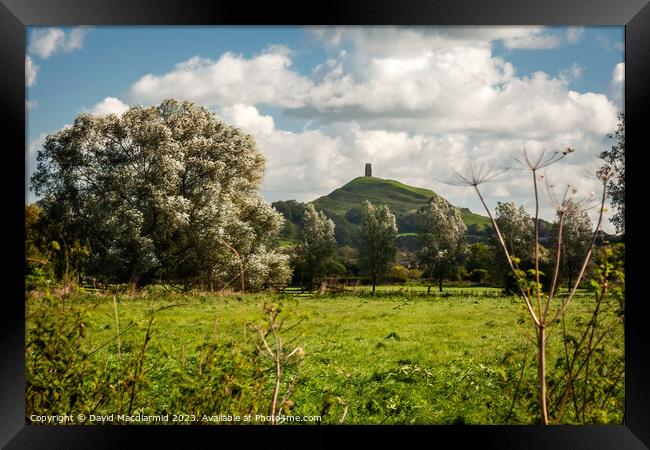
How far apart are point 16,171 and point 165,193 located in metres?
1.51

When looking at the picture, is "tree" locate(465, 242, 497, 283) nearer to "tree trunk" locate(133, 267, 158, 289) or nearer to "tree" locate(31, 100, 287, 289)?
"tree" locate(31, 100, 287, 289)

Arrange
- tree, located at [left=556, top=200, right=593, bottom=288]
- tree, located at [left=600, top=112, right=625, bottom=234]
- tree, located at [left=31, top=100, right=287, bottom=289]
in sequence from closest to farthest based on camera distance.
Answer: tree, located at [left=600, top=112, right=625, bottom=234]
tree, located at [left=556, top=200, right=593, bottom=288]
tree, located at [left=31, top=100, right=287, bottom=289]

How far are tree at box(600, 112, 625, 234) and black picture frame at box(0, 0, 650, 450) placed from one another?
633 millimetres

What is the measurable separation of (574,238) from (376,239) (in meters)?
1.92

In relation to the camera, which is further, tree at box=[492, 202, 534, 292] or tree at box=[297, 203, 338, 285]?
tree at box=[297, 203, 338, 285]

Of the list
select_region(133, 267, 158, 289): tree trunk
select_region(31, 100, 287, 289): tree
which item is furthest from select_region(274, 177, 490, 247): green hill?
select_region(133, 267, 158, 289): tree trunk

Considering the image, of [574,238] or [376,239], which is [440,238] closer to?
[376,239]

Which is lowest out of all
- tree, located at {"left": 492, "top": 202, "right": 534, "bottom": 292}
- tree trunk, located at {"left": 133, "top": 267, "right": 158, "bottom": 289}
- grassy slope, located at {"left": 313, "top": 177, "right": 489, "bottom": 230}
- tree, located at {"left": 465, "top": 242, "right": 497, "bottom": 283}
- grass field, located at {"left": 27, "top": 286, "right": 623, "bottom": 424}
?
grass field, located at {"left": 27, "top": 286, "right": 623, "bottom": 424}

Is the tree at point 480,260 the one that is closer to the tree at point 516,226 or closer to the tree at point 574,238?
the tree at point 516,226

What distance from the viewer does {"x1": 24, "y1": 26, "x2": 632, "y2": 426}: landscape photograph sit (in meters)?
4.95

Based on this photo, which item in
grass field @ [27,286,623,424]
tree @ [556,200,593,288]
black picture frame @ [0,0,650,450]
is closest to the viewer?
black picture frame @ [0,0,650,450]

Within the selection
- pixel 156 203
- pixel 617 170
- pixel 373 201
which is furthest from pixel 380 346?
pixel 617 170

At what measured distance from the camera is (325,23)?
13.7ft

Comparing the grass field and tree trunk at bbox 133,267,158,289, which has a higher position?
tree trunk at bbox 133,267,158,289
